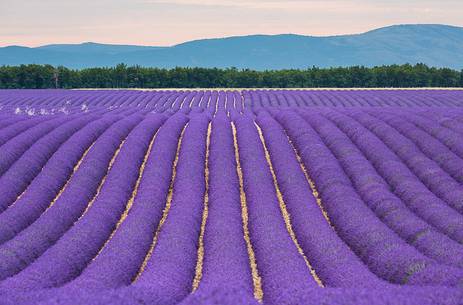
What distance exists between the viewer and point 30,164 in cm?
2191

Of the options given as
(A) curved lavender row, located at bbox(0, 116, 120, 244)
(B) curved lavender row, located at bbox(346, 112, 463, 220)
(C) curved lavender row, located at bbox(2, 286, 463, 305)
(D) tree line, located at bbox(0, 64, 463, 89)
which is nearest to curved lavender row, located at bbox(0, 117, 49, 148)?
(A) curved lavender row, located at bbox(0, 116, 120, 244)

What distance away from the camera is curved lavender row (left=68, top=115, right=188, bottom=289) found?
12273mm

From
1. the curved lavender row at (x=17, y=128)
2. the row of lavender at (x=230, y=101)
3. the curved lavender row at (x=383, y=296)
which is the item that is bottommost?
the row of lavender at (x=230, y=101)

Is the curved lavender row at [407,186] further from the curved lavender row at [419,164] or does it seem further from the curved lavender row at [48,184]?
the curved lavender row at [48,184]

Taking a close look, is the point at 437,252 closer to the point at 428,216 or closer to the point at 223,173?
the point at 428,216

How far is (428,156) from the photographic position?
22.7 m

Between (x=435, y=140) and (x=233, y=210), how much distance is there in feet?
35.2

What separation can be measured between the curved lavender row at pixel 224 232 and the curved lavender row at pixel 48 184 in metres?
5.31

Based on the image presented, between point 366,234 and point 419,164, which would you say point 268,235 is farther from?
point 419,164

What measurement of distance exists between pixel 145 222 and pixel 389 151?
1126cm

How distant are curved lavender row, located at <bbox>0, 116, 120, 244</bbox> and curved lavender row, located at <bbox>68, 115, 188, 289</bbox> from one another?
9.57 ft

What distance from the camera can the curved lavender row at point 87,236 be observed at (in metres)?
12.1

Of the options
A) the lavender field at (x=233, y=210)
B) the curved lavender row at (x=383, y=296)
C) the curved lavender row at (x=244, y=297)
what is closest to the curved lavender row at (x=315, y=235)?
the lavender field at (x=233, y=210)

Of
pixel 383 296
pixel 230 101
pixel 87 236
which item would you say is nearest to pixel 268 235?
pixel 87 236
